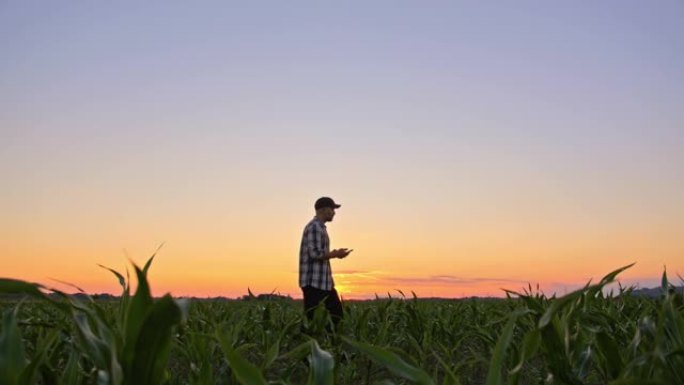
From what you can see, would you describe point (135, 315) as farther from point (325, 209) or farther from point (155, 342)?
point (325, 209)

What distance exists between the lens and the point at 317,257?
7832 mm

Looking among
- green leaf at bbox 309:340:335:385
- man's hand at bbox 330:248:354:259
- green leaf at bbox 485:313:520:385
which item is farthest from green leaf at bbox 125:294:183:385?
man's hand at bbox 330:248:354:259

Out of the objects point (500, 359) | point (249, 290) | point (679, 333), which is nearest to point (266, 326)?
point (249, 290)

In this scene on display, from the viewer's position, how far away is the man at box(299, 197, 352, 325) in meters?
7.90

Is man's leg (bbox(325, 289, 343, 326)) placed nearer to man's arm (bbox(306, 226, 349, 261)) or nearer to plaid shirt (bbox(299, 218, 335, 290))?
plaid shirt (bbox(299, 218, 335, 290))

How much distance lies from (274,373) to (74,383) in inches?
176

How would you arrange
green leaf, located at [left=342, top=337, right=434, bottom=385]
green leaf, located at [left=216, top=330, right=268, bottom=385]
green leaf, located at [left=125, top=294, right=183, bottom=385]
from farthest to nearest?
green leaf, located at [left=342, top=337, right=434, bottom=385]
green leaf, located at [left=216, top=330, right=268, bottom=385]
green leaf, located at [left=125, top=294, right=183, bottom=385]

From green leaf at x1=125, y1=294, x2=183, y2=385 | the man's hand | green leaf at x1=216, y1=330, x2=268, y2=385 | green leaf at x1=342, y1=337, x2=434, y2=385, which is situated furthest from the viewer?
the man's hand

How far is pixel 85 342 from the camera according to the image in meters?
1.64

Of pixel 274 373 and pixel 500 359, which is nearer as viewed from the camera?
pixel 500 359

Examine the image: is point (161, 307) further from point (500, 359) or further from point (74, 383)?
point (74, 383)

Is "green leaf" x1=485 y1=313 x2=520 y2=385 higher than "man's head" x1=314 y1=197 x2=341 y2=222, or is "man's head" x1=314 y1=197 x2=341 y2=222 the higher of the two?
"man's head" x1=314 y1=197 x2=341 y2=222

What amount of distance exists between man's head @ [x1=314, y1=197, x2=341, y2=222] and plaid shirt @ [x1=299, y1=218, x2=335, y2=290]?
87 millimetres

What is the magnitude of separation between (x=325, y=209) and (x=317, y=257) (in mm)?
575
